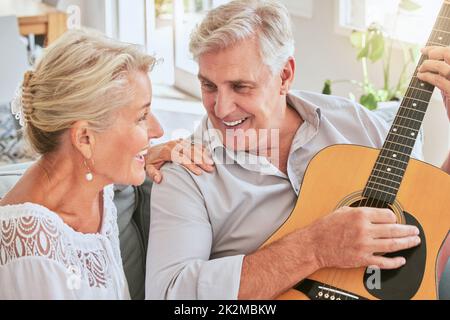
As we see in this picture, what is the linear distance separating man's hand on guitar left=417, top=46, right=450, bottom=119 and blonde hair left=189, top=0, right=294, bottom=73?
259 mm

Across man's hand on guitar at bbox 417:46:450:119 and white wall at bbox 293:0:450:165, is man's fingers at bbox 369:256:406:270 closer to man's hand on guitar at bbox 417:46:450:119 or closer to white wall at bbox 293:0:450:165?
man's hand on guitar at bbox 417:46:450:119

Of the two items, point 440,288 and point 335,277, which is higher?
point 335,277

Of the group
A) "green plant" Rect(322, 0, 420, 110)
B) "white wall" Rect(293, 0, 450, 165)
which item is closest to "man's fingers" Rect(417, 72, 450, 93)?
"green plant" Rect(322, 0, 420, 110)

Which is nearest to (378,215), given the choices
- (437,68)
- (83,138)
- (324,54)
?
(437,68)

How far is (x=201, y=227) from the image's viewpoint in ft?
4.02

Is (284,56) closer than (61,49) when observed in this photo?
No

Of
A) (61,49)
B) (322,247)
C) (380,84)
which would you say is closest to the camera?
(61,49)

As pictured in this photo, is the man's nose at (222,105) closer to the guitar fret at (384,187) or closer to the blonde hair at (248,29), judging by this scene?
the blonde hair at (248,29)

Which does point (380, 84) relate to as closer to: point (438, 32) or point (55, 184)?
point (438, 32)

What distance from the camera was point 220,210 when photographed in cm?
126

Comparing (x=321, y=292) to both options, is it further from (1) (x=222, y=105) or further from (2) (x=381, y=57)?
(2) (x=381, y=57)

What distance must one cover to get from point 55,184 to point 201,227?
28cm

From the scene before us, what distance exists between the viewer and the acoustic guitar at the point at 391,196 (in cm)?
113
